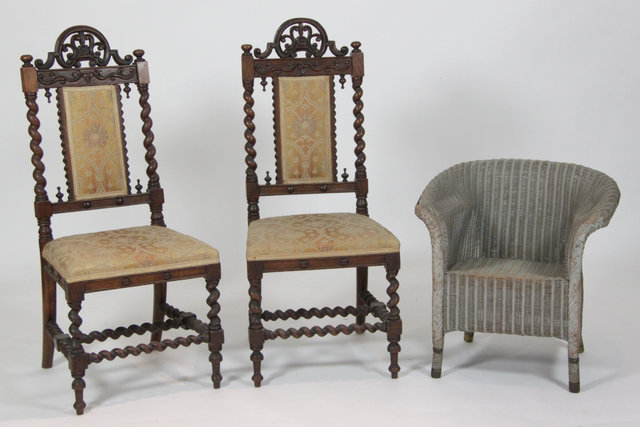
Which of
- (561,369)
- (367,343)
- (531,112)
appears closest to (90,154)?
(367,343)

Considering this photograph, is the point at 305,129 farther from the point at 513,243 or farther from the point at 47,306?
the point at 47,306

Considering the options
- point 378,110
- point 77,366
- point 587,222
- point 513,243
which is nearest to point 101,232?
point 77,366

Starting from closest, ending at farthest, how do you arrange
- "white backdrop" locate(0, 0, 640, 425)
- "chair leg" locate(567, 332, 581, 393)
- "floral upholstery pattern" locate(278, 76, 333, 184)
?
"chair leg" locate(567, 332, 581, 393)
"floral upholstery pattern" locate(278, 76, 333, 184)
"white backdrop" locate(0, 0, 640, 425)

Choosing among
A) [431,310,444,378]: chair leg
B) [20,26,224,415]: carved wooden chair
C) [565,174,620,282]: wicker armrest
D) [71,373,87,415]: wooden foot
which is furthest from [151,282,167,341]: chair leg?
[565,174,620,282]: wicker armrest

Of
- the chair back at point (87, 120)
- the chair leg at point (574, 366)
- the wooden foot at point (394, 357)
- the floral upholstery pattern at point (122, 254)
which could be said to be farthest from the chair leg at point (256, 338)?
the chair leg at point (574, 366)

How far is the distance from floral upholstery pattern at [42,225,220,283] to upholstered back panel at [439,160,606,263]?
107 centimetres

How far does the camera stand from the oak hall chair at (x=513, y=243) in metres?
3.80

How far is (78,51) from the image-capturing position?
4.12m

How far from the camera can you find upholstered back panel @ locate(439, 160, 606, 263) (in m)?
4.24

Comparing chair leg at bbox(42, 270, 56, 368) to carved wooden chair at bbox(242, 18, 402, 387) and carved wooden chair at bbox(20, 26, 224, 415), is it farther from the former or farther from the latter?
carved wooden chair at bbox(242, 18, 402, 387)

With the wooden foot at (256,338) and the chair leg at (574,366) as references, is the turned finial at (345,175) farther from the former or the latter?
the chair leg at (574,366)

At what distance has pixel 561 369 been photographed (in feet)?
13.3

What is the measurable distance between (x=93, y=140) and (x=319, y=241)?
1.02 meters

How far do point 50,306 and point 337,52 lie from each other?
5.07 ft
